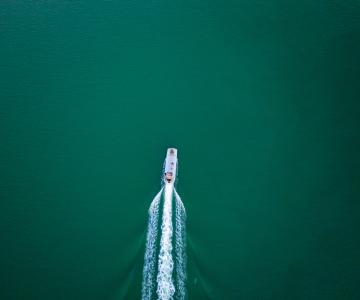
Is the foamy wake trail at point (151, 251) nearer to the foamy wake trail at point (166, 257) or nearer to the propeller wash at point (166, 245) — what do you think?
the propeller wash at point (166, 245)

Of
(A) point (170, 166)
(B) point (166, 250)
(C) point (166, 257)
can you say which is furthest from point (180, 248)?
(A) point (170, 166)

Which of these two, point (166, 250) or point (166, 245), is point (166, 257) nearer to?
point (166, 250)

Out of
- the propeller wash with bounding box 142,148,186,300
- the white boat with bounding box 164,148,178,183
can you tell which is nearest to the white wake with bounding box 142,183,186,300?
the propeller wash with bounding box 142,148,186,300

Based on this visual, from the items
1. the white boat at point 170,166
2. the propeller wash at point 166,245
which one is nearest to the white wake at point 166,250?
the propeller wash at point 166,245

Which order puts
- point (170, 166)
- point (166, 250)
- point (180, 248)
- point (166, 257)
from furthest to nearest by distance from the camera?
1. point (170, 166)
2. point (180, 248)
3. point (166, 250)
4. point (166, 257)

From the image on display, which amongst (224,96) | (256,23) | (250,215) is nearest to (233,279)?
(250,215)

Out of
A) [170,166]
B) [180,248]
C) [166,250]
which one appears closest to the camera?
[166,250]
